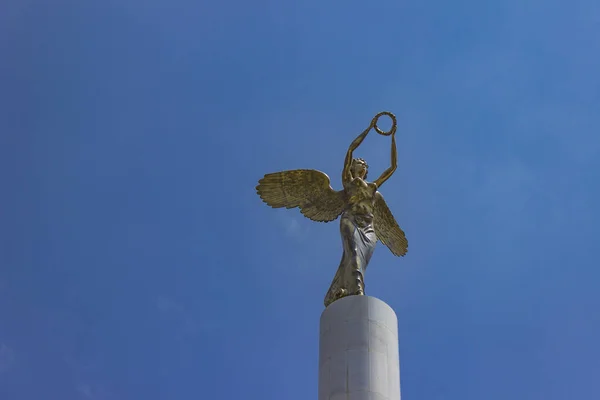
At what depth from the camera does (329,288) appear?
19531mm

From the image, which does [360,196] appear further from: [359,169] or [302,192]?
[302,192]

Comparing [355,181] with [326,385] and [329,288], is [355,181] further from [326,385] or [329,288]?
[326,385]

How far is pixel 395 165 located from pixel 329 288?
436 centimetres

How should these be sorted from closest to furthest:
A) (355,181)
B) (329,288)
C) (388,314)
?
(388,314) → (329,288) → (355,181)

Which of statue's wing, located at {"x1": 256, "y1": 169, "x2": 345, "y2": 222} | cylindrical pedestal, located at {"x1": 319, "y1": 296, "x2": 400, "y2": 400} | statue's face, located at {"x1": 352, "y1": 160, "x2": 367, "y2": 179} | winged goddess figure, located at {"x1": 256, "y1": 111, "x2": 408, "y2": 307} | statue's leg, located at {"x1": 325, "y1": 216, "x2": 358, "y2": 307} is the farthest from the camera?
statue's wing, located at {"x1": 256, "y1": 169, "x2": 345, "y2": 222}

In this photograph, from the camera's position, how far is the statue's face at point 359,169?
2200cm

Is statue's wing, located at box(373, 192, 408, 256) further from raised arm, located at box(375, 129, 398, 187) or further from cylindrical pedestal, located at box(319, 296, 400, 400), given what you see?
cylindrical pedestal, located at box(319, 296, 400, 400)

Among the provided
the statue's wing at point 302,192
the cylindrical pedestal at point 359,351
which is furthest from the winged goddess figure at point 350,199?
the cylindrical pedestal at point 359,351

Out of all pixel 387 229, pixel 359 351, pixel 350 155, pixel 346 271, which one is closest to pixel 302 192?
pixel 350 155

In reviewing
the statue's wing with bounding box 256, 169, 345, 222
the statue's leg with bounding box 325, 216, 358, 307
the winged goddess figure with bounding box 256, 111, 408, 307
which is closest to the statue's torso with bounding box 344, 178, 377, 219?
the winged goddess figure with bounding box 256, 111, 408, 307

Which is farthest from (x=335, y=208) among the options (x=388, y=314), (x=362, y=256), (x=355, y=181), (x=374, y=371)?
(x=374, y=371)

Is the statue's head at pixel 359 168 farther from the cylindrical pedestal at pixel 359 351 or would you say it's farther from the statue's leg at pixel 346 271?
the cylindrical pedestal at pixel 359 351

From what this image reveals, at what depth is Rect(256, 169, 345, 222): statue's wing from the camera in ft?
73.3

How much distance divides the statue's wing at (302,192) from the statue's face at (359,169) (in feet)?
2.26
